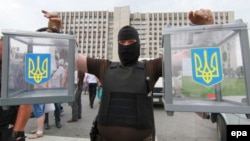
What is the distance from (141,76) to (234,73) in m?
0.70

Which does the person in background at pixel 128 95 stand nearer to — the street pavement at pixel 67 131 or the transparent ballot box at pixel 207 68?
the transparent ballot box at pixel 207 68

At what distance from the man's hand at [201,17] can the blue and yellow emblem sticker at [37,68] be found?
1.18m

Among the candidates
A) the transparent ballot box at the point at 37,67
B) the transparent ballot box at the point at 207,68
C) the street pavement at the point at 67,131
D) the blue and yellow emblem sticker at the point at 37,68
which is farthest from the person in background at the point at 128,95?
the street pavement at the point at 67,131

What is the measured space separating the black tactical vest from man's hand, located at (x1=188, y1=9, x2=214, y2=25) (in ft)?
1.84

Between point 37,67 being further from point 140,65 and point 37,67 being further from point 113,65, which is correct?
point 140,65

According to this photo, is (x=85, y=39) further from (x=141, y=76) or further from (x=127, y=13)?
(x=141, y=76)

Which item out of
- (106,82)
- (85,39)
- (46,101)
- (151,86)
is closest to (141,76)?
(151,86)

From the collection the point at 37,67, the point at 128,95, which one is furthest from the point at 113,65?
the point at 37,67

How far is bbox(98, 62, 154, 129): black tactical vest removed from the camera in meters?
1.84

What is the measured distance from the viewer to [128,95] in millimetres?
1861

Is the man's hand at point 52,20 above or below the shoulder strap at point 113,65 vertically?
above

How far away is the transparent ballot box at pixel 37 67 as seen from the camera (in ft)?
5.49

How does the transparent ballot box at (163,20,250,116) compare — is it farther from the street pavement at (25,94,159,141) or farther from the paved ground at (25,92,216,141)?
the street pavement at (25,94,159,141)

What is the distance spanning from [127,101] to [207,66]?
2.24ft
